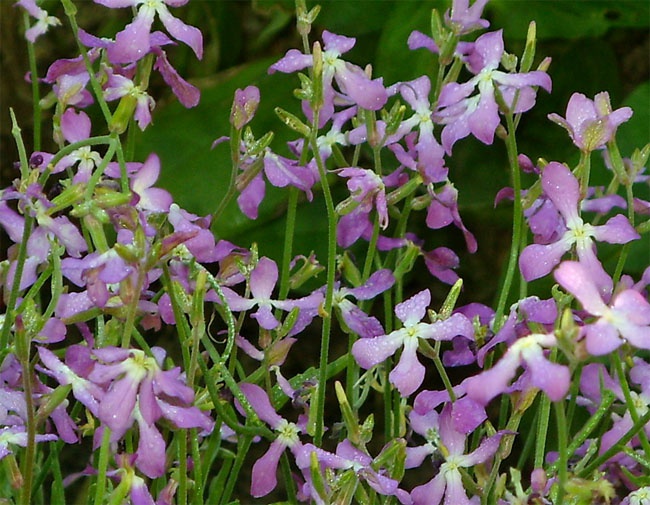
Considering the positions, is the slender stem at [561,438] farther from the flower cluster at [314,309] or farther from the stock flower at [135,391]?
the stock flower at [135,391]

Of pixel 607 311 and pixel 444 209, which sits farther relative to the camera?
pixel 444 209

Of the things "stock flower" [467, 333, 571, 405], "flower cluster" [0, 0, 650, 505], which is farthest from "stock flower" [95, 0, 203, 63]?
"stock flower" [467, 333, 571, 405]

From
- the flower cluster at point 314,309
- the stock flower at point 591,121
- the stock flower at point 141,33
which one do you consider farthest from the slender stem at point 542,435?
the stock flower at point 141,33

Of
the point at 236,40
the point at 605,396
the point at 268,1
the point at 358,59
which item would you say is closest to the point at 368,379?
the point at 605,396

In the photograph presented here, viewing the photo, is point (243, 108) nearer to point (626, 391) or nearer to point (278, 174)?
point (278, 174)

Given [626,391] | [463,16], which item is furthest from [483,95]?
[626,391]

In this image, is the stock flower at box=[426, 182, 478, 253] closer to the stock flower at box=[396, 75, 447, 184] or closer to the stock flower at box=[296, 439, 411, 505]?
the stock flower at box=[396, 75, 447, 184]

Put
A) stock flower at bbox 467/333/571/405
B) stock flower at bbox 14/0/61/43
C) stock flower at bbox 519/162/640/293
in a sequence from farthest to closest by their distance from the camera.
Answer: stock flower at bbox 14/0/61/43 < stock flower at bbox 519/162/640/293 < stock flower at bbox 467/333/571/405
